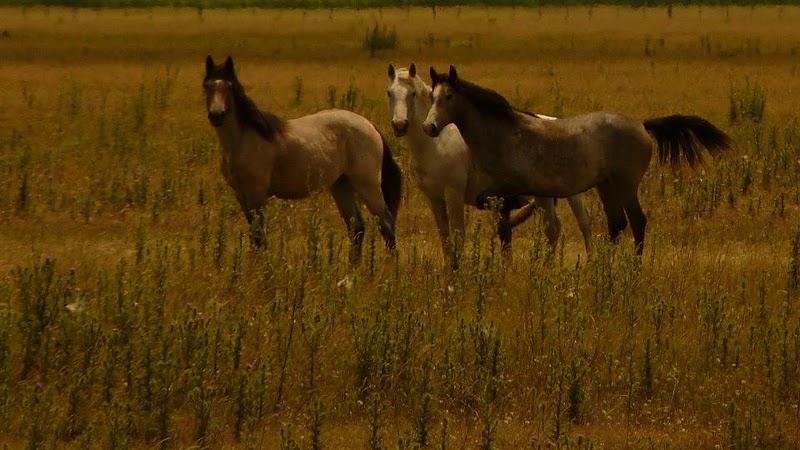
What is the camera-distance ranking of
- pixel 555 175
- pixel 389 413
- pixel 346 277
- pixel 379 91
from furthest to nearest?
pixel 379 91 < pixel 555 175 < pixel 346 277 < pixel 389 413

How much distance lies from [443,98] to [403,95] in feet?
1.91

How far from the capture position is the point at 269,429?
6945 millimetres

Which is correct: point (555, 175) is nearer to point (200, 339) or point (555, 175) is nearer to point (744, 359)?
point (744, 359)

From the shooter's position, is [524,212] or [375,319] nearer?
[375,319]

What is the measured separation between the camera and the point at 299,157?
1129 cm

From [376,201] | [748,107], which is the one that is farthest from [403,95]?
[748,107]

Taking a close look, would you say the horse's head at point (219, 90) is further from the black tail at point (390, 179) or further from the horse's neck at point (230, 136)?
the black tail at point (390, 179)

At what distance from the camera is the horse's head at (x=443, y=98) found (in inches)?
420

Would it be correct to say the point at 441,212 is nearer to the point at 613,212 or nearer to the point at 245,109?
the point at 613,212


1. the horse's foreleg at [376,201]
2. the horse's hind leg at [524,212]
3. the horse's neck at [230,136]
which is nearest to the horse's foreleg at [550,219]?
the horse's hind leg at [524,212]

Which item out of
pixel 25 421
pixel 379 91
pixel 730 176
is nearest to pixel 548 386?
pixel 25 421

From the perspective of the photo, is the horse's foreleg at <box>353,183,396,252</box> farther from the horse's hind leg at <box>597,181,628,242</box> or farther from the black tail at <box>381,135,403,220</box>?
the horse's hind leg at <box>597,181,628,242</box>

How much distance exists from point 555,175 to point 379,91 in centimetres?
1124

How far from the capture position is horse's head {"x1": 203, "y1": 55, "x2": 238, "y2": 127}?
1074 cm
